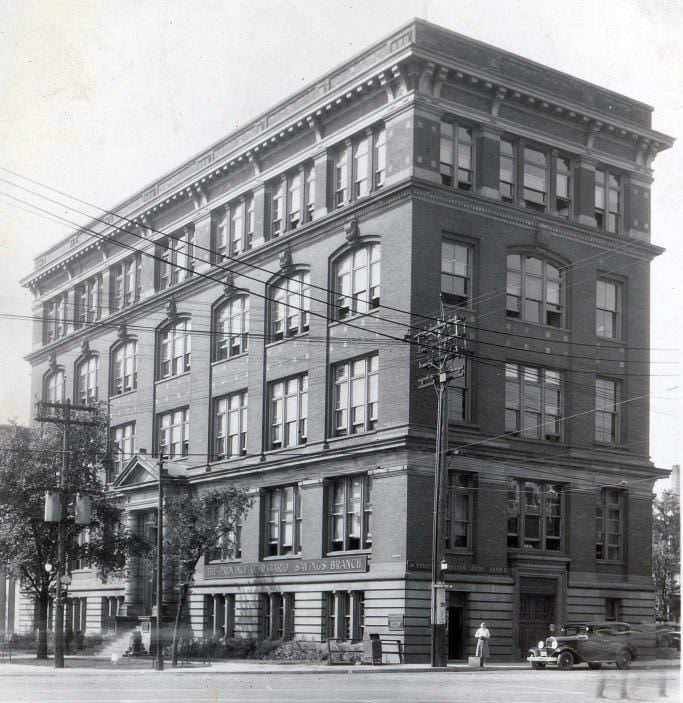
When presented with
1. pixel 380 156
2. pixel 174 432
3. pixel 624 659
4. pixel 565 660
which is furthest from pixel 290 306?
pixel 624 659

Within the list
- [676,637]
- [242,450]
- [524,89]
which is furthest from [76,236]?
[676,637]

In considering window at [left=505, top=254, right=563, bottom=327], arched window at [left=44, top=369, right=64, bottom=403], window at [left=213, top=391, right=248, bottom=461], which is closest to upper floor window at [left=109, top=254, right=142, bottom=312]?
arched window at [left=44, top=369, right=64, bottom=403]

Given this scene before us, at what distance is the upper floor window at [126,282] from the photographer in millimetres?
67625

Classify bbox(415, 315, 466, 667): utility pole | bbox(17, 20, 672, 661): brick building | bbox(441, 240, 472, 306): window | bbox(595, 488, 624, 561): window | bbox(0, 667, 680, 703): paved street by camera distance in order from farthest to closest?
bbox(595, 488, 624, 561): window < bbox(441, 240, 472, 306): window < bbox(17, 20, 672, 661): brick building < bbox(415, 315, 466, 667): utility pole < bbox(0, 667, 680, 703): paved street

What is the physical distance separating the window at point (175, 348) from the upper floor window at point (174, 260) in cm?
238

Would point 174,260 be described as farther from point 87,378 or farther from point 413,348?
point 413,348

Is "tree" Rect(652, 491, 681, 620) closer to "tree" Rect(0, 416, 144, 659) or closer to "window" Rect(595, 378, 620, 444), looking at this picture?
"window" Rect(595, 378, 620, 444)

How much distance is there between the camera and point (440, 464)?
134 ft

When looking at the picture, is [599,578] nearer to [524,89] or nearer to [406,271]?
[406,271]

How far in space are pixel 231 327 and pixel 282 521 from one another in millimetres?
10773

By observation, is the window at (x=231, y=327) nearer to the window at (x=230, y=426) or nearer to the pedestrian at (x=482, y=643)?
the window at (x=230, y=426)

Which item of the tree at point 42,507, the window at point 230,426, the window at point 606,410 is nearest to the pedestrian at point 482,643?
the window at point 606,410

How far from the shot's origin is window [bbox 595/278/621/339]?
53.1 metres

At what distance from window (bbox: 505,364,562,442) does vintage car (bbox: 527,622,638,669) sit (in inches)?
455
